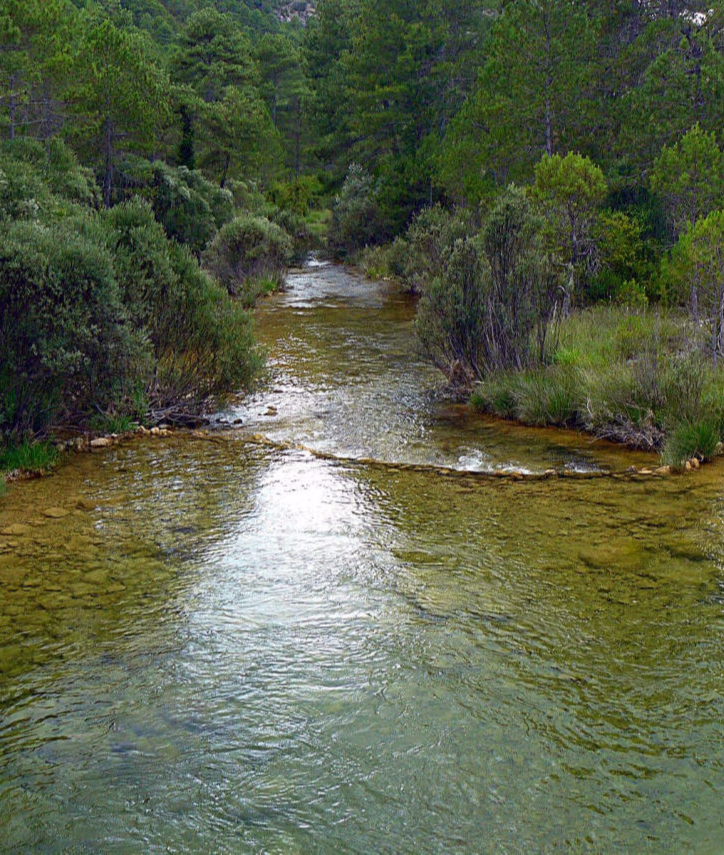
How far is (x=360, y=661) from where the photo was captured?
4.12 m

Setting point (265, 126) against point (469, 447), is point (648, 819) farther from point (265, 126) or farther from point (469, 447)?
point (265, 126)

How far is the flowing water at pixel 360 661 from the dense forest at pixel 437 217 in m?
1.60

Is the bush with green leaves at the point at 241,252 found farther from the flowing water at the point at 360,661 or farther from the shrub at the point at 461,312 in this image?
the flowing water at the point at 360,661

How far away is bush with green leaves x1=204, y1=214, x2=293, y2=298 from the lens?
901 inches

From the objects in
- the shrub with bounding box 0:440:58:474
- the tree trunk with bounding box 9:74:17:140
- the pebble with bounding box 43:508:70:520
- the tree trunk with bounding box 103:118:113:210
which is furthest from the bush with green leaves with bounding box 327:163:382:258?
the pebble with bounding box 43:508:70:520

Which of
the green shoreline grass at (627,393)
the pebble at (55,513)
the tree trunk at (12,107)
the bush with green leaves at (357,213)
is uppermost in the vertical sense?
the tree trunk at (12,107)

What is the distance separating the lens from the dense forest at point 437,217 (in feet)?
27.1

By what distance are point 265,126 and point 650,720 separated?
45.1 metres

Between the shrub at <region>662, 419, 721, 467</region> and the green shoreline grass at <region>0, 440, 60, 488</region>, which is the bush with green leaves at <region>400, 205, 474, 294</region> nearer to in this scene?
the shrub at <region>662, 419, 721, 467</region>

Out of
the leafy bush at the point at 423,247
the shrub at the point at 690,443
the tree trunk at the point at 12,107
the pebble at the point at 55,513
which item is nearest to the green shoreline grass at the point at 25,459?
the pebble at the point at 55,513

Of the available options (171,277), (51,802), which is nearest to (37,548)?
(51,802)

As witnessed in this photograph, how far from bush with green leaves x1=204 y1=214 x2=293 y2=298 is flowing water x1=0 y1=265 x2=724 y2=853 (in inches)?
635

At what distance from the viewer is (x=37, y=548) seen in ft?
18.5

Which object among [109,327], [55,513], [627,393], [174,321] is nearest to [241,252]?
[174,321]
